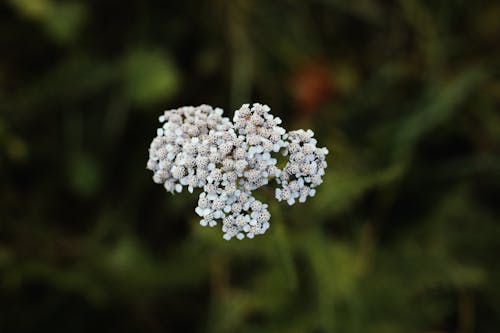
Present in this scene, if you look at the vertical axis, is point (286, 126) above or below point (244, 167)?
above
